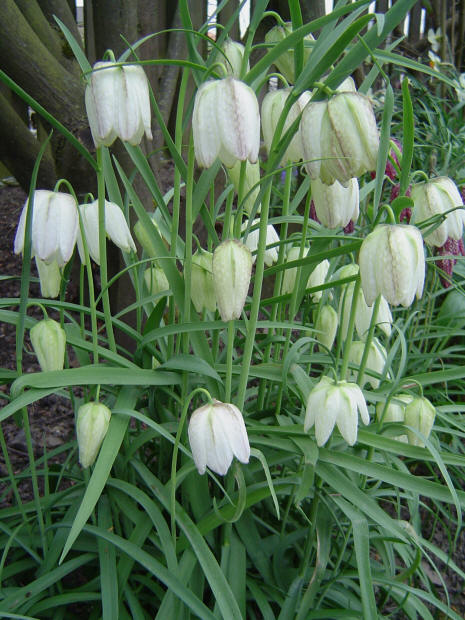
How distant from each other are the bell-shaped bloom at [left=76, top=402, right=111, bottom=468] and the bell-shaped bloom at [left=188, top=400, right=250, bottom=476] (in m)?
0.19

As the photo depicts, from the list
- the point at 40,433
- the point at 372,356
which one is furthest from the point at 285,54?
the point at 40,433

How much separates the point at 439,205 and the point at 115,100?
0.62m

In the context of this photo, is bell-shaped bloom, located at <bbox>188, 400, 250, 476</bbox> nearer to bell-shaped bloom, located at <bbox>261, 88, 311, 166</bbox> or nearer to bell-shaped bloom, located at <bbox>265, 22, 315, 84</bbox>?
bell-shaped bloom, located at <bbox>261, 88, 311, 166</bbox>

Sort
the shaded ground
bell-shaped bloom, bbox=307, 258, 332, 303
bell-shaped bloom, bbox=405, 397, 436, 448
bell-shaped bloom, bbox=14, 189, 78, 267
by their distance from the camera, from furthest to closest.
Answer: the shaded ground
bell-shaped bloom, bbox=307, 258, 332, 303
bell-shaped bloom, bbox=405, 397, 436, 448
bell-shaped bloom, bbox=14, 189, 78, 267

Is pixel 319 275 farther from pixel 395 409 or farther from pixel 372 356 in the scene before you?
pixel 395 409

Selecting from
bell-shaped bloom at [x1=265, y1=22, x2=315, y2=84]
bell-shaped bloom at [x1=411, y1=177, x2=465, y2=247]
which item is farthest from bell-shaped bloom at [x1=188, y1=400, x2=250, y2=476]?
bell-shaped bloom at [x1=265, y1=22, x2=315, y2=84]

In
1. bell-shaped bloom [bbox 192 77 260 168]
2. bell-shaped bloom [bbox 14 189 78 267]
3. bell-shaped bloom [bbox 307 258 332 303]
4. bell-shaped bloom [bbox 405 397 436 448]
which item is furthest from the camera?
bell-shaped bloom [bbox 307 258 332 303]

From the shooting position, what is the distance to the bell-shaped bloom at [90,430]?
3.70ft

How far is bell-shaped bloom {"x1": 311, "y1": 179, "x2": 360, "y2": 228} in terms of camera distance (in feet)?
3.73

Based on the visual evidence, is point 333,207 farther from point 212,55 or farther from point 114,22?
point 114,22

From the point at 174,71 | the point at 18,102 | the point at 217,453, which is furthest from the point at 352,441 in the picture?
the point at 18,102

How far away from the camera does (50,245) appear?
3.67 ft

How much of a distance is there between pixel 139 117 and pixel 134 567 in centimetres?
91

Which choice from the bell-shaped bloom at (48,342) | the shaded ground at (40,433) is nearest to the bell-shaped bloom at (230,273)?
the bell-shaped bloom at (48,342)
